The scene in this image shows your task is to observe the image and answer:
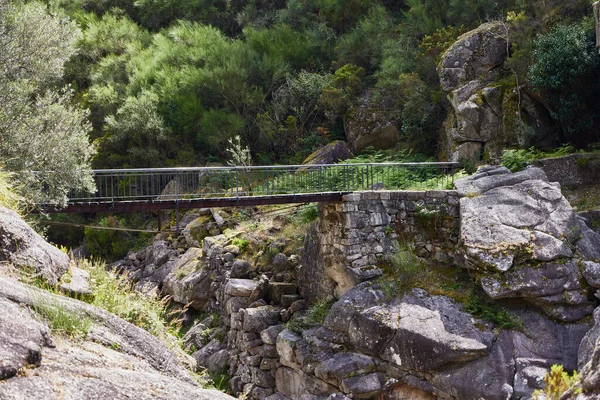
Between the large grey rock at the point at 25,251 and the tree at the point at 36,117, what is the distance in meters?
3.69

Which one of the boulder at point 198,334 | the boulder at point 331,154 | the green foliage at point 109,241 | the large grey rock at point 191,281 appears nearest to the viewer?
the boulder at point 198,334

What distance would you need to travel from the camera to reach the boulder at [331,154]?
831 inches

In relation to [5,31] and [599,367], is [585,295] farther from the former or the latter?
[5,31]

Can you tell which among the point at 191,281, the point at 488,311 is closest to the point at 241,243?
the point at 191,281

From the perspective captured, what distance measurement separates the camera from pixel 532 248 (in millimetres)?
12539

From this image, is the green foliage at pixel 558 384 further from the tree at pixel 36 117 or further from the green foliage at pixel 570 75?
the green foliage at pixel 570 75

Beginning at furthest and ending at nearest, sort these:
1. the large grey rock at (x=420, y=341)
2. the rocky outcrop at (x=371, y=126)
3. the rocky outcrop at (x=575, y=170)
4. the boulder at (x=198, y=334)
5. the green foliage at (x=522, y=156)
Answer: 1. the rocky outcrop at (x=371, y=126)
2. the boulder at (x=198, y=334)
3. the rocky outcrop at (x=575, y=170)
4. the green foliage at (x=522, y=156)
5. the large grey rock at (x=420, y=341)

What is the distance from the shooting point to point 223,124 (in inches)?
949

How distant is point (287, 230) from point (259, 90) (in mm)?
8488

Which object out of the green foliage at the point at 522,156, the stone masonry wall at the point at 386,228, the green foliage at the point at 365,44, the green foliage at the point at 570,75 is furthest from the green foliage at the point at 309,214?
the green foliage at the point at 365,44

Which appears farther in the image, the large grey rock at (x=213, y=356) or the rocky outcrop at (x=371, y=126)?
the rocky outcrop at (x=371, y=126)

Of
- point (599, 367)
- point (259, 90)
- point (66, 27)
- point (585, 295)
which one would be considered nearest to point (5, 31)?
point (66, 27)

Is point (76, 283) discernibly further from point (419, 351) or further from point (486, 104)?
point (486, 104)

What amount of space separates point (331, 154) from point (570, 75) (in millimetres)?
7916
